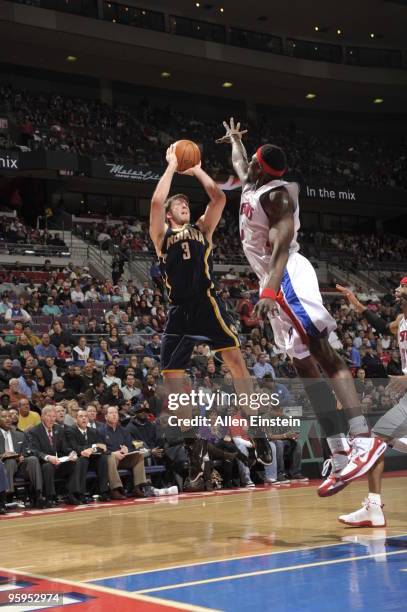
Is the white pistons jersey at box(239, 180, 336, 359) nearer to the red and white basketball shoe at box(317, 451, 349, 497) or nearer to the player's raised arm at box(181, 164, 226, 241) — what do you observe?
the player's raised arm at box(181, 164, 226, 241)

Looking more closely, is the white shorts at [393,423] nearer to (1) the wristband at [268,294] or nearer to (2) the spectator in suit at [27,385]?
(1) the wristband at [268,294]

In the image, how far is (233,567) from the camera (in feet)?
20.3

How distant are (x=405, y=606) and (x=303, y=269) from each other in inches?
112

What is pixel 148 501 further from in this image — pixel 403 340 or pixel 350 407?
pixel 350 407

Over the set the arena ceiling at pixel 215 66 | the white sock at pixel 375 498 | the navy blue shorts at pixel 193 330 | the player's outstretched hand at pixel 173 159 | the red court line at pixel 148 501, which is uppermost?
the arena ceiling at pixel 215 66

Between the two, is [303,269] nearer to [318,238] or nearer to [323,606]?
[323,606]

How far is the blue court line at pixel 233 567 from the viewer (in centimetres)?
574

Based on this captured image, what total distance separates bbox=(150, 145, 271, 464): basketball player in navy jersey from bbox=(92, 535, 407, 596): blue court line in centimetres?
107

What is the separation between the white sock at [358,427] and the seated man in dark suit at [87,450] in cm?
564

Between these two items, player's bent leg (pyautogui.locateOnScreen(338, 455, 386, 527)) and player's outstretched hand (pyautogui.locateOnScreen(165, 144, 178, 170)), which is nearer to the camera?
player's outstretched hand (pyautogui.locateOnScreen(165, 144, 178, 170))

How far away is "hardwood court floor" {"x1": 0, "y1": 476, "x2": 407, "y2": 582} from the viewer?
6.67 m

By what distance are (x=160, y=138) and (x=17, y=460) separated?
21.7 meters

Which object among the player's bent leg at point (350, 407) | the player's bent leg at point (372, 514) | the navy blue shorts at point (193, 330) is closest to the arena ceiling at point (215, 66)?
the navy blue shorts at point (193, 330)

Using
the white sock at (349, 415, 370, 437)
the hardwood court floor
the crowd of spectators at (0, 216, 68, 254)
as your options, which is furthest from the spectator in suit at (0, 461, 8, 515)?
the crowd of spectators at (0, 216, 68, 254)
